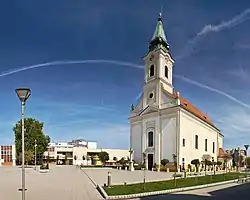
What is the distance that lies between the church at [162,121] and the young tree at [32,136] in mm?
29051

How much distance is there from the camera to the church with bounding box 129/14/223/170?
56.8 meters

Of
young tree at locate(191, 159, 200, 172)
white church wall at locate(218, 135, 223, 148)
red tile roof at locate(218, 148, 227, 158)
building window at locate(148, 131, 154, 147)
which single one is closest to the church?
building window at locate(148, 131, 154, 147)

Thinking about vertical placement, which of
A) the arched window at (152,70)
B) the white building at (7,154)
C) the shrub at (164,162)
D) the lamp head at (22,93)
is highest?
the arched window at (152,70)

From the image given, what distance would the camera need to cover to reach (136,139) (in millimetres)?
65438

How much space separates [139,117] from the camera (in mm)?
65000

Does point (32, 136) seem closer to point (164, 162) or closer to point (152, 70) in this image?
A: point (152, 70)

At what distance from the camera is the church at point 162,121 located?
56781mm

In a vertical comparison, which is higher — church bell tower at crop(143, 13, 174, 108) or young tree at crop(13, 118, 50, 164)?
church bell tower at crop(143, 13, 174, 108)

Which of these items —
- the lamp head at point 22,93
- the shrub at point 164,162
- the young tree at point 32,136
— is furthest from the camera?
the young tree at point 32,136

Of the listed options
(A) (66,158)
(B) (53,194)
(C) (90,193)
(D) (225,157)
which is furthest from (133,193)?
(A) (66,158)

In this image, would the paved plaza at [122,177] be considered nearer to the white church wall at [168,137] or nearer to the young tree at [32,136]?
the white church wall at [168,137]

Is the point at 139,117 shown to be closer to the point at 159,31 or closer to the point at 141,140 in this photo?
the point at 141,140

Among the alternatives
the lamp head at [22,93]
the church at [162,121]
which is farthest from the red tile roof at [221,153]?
the lamp head at [22,93]

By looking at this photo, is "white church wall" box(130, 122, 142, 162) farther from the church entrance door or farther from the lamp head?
the lamp head
